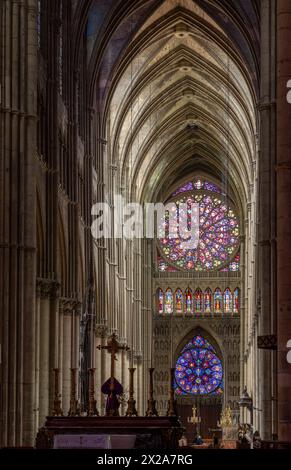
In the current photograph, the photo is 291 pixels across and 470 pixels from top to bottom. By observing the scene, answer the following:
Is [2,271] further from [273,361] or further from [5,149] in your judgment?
[273,361]

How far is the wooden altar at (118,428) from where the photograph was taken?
21094 millimetres

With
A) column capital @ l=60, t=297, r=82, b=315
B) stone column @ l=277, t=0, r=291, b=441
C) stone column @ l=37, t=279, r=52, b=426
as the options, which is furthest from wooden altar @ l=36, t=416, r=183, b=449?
column capital @ l=60, t=297, r=82, b=315

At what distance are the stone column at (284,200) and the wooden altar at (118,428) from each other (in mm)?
3425

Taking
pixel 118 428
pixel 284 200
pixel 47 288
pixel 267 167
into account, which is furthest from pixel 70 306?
pixel 284 200

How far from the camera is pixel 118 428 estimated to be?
834 inches

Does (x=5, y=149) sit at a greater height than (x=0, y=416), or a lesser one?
greater

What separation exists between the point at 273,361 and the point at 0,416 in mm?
9373

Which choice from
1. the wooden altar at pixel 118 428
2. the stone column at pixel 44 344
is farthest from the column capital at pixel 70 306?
the wooden altar at pixel 118 428

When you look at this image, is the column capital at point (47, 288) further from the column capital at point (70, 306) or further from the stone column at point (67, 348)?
the stone column at point (67, 348)

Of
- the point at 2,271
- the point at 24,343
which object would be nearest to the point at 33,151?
the point at 2,271

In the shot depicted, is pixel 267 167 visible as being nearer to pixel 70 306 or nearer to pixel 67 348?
pixel 70 306

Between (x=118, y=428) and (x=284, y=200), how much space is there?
6109 mm
